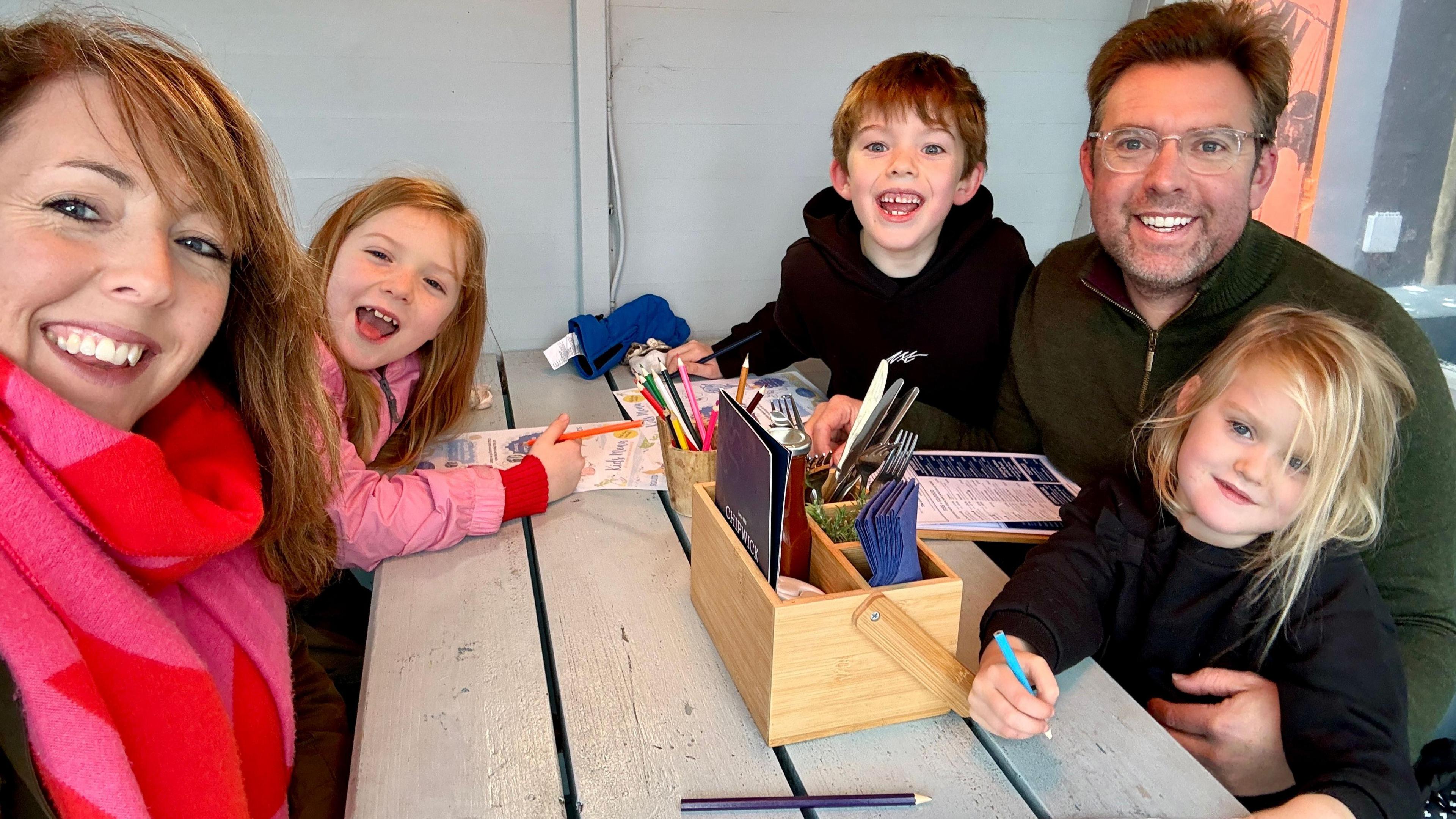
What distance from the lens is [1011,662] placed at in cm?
85

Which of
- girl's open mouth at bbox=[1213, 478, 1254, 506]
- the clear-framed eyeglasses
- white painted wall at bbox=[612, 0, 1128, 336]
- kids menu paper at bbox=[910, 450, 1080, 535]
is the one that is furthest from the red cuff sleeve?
white painted wall at bbox=[612, 0, 1128, 336]

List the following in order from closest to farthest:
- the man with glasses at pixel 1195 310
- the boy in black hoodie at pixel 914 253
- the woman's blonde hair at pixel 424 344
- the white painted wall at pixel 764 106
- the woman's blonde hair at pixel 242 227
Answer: the woman's blonde hair at pixel 242 227 < the man with glasses at pixel 1195 310 < the woman's blonde hair at pixel 424 344 < the boy in black hoodie at pixel 914 253 < the white painted wall at pixel 764 106

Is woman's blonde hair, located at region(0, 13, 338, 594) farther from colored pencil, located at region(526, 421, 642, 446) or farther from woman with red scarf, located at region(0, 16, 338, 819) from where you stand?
colored pencil, located at region(526, 421, 642, 446)

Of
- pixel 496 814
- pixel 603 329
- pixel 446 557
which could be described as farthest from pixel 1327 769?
pixel 603 329

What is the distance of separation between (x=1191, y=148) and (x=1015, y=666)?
0.90 metres

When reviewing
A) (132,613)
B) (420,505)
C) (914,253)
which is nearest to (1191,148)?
(914,253)

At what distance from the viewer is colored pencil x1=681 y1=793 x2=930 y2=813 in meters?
0.77

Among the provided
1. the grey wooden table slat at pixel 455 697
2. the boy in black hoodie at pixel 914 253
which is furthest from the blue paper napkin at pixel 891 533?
the boy in black hoodie at pixel 914 253

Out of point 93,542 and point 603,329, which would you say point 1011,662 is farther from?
point 603,329

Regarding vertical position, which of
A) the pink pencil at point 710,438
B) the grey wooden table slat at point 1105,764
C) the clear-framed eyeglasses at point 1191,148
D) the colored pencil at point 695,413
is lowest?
the grey wooden table slat at point 1105,764

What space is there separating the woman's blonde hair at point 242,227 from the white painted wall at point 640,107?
45.1 inches

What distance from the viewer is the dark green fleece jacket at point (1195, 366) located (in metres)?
1.10

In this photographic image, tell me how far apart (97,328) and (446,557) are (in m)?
0.52

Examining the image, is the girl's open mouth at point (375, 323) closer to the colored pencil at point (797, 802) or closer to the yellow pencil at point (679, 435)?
the yellow pencil at point (679, 435)
